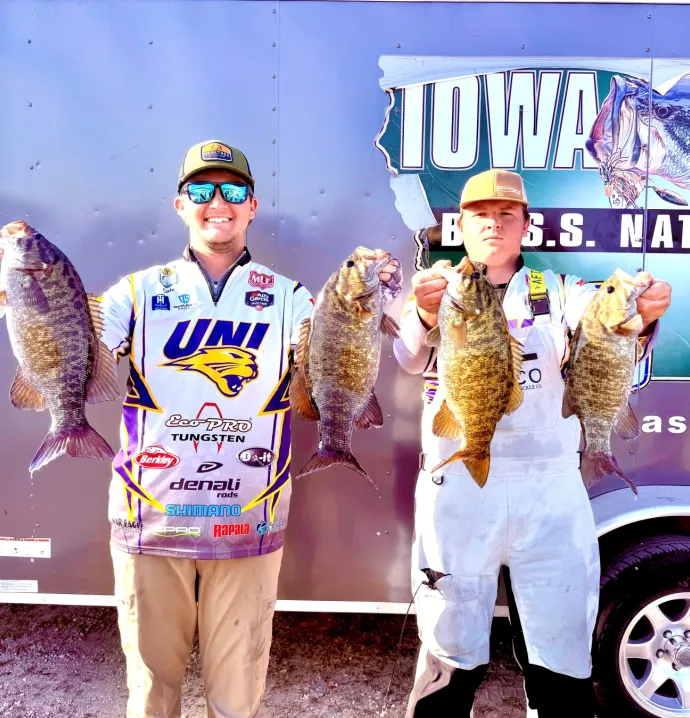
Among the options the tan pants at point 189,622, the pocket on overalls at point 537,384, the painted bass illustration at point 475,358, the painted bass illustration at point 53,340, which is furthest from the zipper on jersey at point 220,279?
the pocket on overalls at point 537,384

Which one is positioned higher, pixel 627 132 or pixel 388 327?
pixel 627 132

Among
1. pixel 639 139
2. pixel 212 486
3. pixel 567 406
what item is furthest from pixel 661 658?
pixel 639 139

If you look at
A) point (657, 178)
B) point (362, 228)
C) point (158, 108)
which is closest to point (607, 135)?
point (657, 178)

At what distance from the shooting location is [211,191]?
2318 millimetres

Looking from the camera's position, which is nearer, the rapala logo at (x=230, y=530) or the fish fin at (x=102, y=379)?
the fish fin at (x=102, y=379)

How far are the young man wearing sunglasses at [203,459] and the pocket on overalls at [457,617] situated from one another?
736 millimetres

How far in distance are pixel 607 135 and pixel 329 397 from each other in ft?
6.74

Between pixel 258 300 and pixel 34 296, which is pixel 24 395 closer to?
pixel 34 296

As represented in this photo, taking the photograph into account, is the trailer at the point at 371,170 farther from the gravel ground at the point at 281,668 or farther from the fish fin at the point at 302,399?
the fish fin at the point at 302,399

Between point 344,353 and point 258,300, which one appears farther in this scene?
point 258,300

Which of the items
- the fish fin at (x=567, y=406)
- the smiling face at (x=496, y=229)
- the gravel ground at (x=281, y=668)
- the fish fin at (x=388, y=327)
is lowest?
the gravel ground at (x=281, y=668)

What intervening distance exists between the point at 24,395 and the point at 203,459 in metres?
0.75

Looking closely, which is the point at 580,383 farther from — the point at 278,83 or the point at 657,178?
the point at 278,83

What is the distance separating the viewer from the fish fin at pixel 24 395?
211cm
